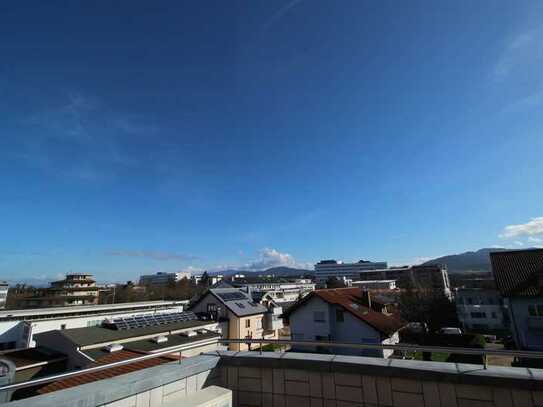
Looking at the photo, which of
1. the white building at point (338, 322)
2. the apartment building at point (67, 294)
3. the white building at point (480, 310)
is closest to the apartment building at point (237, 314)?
the white building at point (338, 322)

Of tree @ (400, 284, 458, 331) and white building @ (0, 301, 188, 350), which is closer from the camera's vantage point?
white building @ (0, 301, 188, 350)

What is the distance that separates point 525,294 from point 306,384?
25.9 meters

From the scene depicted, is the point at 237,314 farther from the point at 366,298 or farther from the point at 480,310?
the point at 480,310

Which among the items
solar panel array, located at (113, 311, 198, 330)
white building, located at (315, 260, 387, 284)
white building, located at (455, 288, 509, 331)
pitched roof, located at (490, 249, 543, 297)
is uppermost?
white building, located at (315, 260, 387, 284)

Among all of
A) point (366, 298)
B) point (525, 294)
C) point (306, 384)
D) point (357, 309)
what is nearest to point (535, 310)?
point (525, 294)

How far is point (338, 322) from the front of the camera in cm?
2306

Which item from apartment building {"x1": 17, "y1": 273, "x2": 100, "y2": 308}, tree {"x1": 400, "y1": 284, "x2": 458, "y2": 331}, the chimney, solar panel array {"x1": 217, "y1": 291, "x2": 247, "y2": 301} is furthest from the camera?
apartment building {"x1": 17, "y1": 273, "x2": 100, "y2": 308}

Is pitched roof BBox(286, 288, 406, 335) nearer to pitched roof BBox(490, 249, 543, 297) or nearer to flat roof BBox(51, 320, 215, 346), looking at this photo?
pitched roof BBox(490, 249, 543, 297)

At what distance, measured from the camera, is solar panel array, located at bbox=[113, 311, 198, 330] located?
21819 millimetres

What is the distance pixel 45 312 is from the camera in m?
34.6

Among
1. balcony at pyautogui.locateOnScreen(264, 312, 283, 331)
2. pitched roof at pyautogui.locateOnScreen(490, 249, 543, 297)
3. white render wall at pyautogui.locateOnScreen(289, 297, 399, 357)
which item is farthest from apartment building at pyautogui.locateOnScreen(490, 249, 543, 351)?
balcony at pyautogui.locateOnScreen(264, 312, 283, 331)

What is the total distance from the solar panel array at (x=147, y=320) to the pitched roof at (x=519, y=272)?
26499mm

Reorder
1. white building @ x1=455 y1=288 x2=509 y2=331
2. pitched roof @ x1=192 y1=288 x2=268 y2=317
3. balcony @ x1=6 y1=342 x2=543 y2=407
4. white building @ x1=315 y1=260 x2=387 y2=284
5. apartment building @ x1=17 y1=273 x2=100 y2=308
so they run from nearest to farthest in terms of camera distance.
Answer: balcony @ x1=6 y1=342 x2=543 y2=407, pitched roof @ x1=192 y1=288 x2=268 y2=317, white building @ x1=455 y1=288 x2=509 y2=331, apartment building @ x1=17 y1=273 x2=100 y2=308, white building @ x1=315 y1=260 x2=387 y2=284

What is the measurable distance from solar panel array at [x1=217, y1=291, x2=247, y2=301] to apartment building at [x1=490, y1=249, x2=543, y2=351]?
25.1 meters
